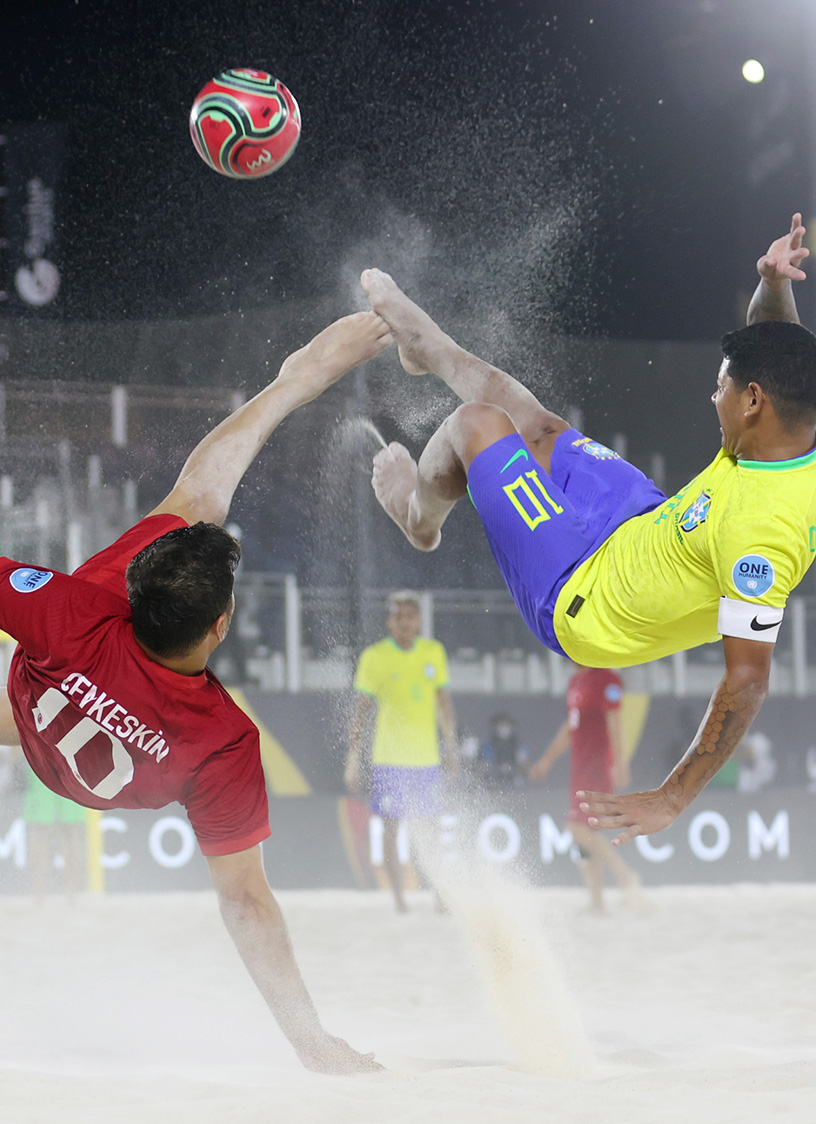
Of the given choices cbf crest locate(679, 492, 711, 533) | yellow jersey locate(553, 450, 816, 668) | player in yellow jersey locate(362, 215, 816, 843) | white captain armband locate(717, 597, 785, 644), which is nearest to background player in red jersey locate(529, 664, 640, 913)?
player in yellow jersey locate(362, 215, 816, 843)

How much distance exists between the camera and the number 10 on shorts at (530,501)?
263cm

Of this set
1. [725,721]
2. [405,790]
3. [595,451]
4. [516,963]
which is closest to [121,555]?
[595,451]

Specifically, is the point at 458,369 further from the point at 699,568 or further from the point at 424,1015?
the point at 424,1015

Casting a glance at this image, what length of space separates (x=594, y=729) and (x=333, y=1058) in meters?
3.31

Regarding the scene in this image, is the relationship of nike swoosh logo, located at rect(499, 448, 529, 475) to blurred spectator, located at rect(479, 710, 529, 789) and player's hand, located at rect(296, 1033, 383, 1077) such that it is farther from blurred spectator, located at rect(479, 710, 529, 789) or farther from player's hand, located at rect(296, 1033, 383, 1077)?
blurred spectator, located at rect(479, 710, 529, 789)

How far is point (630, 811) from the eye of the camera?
211 centimetres

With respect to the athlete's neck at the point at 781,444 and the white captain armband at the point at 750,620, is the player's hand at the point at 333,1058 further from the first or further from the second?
the athlete's neck at the point at 781,444

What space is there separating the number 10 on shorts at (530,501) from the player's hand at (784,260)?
0.83 metres

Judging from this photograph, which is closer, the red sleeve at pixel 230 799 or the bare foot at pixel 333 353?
the red sleeve at pixel 230 799

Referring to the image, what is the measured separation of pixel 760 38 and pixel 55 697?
6.19 m

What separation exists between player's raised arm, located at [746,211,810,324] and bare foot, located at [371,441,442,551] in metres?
1.11

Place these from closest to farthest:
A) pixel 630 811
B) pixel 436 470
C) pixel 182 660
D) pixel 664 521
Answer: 1. pixel 630 811
2. pixel 182 660
3. pixel 664 521
4. pixel 436 470

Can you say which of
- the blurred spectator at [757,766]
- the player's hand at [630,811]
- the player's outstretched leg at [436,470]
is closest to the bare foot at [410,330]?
the player's outstretched leg at [436,470]

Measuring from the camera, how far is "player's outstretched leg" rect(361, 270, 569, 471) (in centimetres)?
293
